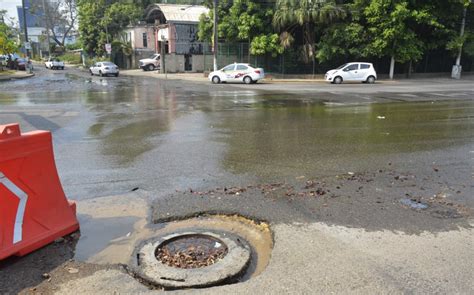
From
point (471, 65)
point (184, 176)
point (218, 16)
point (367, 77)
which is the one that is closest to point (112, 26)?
point (218, 16)

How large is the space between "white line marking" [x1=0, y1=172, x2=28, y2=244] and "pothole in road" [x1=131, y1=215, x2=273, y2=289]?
1107mm

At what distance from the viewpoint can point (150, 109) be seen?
15094 mm

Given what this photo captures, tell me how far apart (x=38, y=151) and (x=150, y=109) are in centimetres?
1117

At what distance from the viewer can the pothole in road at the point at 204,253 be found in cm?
355

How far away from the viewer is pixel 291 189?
5906mm

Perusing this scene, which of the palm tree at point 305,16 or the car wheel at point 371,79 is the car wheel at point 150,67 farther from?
the car wheel at point 371,79

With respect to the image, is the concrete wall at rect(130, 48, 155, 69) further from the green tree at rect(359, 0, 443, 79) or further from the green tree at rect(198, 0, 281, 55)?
the green tree at rect(359, 0, 443, 79)

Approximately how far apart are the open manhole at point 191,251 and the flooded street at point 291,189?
0.37 m

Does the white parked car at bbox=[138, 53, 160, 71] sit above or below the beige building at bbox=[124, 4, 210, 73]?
below

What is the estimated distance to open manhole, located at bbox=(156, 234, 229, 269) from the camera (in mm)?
3854

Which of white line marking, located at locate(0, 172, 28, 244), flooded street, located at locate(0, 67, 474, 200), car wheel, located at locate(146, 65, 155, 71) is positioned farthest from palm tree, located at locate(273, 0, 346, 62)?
white line marking, located at locate(0, 172, 28, 244)

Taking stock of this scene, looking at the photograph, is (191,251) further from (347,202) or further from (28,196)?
(347,202)

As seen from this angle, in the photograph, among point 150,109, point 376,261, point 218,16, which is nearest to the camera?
point 376,261

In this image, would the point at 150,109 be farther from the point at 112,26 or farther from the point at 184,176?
the point at 112,26
